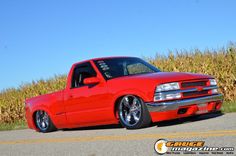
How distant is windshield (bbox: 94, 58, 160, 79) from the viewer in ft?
32.1

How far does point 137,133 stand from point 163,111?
2.17 ft

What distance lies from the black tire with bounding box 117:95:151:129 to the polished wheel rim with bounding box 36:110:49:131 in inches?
128

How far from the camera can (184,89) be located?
8.59m

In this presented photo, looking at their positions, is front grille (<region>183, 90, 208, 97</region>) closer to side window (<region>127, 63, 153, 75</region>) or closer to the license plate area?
the license plate area

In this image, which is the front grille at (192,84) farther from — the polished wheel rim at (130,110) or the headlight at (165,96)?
the polished wheel rim at (130,110)

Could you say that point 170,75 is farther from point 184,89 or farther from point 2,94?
point 2,94

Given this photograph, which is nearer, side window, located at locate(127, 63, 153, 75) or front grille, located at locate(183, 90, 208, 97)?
front grille, located at locate(183, 90, 208, 97)

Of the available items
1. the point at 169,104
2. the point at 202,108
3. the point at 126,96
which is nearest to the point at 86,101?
the point at 126,96

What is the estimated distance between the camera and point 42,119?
11.9 m

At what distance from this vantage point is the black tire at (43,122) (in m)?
11.4

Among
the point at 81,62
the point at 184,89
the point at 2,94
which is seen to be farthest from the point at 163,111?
the point at 2,94

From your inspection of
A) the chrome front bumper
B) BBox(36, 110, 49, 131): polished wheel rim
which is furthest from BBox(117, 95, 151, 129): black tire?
BBox(36, 110, 49, 131): polished wheel rim

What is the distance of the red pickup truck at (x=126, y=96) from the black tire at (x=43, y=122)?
0.23 ft

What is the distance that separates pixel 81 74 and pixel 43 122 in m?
2.10
